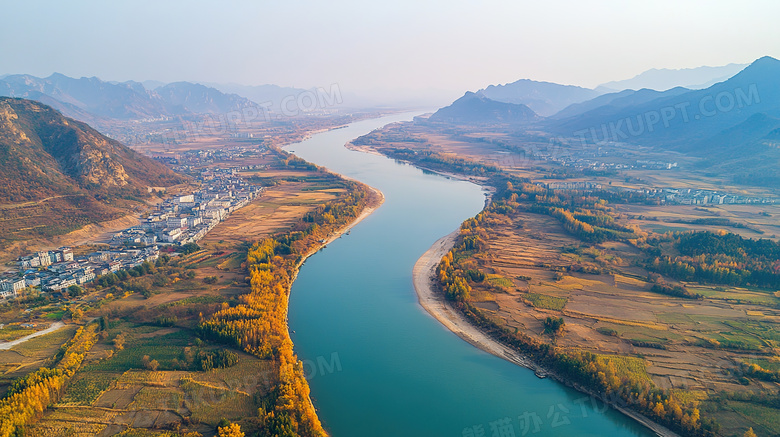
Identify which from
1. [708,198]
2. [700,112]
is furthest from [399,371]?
[700,112]

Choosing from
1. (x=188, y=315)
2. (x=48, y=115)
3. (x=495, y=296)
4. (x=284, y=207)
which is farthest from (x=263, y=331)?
(x=48, y=115)

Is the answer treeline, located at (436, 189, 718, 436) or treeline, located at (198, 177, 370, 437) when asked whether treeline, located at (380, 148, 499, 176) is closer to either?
treeline, located at (198, 177, 370, 437)

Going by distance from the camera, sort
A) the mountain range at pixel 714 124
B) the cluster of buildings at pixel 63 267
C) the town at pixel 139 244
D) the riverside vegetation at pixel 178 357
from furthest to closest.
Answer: the mountain range at pixel 714 124
the town at pixel 139 244
the cluster of buildings at pixel 63 267
the riverside vegetation at pixel 178 357

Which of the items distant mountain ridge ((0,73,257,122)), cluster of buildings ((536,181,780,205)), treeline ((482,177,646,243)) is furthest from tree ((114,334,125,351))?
distant mountain ridge ((0,73,257,122))

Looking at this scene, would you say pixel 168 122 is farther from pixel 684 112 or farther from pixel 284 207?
pixel 684 112

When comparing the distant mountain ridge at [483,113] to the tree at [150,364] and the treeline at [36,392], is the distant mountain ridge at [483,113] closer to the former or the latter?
the tree at [150,364]

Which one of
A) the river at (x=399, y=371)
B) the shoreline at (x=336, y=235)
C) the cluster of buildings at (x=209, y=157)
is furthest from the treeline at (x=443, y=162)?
the river at (x=399, y=371)
